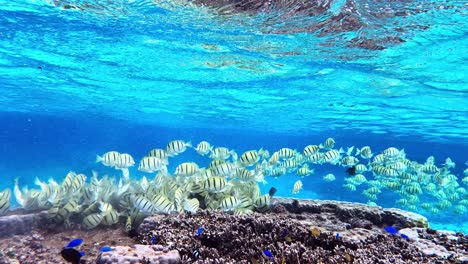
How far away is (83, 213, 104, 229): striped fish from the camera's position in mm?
6660

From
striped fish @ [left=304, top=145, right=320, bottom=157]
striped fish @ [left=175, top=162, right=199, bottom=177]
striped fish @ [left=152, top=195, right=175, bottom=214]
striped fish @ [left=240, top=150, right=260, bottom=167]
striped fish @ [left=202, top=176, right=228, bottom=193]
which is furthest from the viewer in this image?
striped fish @ [left=304, top=145, right=320, bottom=157]

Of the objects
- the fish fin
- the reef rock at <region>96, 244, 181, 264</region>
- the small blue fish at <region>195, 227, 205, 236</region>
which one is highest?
the reef rock at <region>96, 244, 181, 264</region>

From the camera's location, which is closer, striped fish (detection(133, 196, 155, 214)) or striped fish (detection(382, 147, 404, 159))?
striped fish (detection(133, 196, 155, 214))

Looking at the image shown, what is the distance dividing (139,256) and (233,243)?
1.82 m

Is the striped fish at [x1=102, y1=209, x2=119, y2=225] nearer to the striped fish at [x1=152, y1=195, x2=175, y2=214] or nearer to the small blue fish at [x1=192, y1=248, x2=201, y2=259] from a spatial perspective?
the striped fish at [x1=152, y1=195, x2=175, y2=214]

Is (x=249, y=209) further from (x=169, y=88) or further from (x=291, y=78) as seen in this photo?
(x=169, y=88)

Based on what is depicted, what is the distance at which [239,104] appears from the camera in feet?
104

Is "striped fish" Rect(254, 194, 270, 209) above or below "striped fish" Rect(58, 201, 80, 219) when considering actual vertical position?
above

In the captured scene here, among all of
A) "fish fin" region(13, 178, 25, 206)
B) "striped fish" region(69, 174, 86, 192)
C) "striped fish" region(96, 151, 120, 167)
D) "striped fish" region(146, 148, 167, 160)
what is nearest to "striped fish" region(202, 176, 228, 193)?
"striped fish" region(146, 148, 167, 160)

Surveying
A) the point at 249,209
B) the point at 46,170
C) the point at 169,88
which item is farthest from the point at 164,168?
the point at 46,170

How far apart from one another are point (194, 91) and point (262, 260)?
75.9ft

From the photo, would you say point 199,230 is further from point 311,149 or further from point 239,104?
point 239,104

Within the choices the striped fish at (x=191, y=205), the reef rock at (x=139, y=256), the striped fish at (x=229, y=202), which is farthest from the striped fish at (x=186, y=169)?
the reef rock at (x=139, y=256)

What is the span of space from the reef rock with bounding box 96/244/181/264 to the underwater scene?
0.07ft
